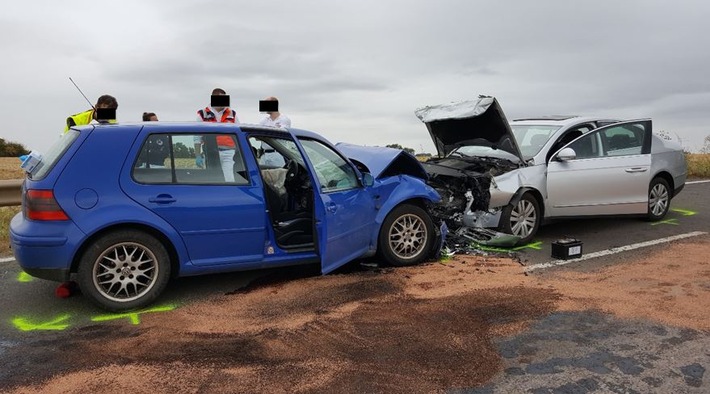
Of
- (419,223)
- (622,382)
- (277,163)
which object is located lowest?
(622,382)

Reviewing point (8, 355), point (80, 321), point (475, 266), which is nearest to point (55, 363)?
point (8, 355)

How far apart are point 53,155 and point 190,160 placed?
1079mm

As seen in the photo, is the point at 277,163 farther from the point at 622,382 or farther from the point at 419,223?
the point at 622,382

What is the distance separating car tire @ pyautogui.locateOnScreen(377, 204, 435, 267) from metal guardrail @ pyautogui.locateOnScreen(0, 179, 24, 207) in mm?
5159

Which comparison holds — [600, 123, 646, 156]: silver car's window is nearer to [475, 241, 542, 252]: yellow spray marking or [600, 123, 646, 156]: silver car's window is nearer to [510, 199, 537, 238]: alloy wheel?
[510, 199, 537, 238]: alloy wheel

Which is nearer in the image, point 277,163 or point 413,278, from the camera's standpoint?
point 413,278

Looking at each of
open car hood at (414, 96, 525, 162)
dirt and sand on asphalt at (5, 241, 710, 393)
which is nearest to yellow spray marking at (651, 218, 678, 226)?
dirt and sand on asphalt at (5, 241, 710, 393)

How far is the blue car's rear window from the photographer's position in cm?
426

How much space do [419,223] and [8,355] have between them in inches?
152

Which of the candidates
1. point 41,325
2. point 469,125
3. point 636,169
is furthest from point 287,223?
point 636,169

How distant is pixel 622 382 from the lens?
3.15 metres

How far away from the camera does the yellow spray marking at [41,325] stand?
13.4 feet

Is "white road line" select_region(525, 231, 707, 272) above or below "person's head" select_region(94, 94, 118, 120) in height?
below

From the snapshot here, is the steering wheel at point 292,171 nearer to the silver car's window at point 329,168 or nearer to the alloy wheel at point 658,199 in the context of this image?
the silver car's window at point 329,168
